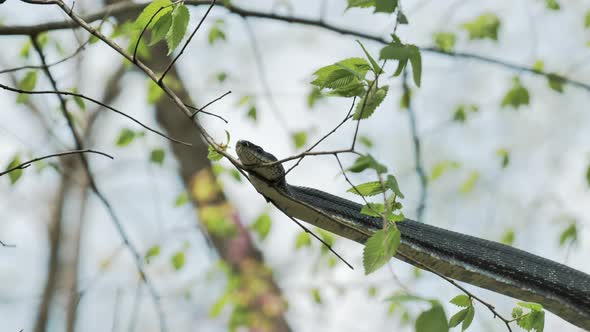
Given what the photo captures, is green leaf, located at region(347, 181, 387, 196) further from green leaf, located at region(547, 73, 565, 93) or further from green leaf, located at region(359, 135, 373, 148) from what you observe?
green leaf, located at region(359, 135, 373, 148)

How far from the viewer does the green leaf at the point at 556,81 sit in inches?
207

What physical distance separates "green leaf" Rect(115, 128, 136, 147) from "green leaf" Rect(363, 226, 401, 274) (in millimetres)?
3935

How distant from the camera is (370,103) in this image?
219 cm

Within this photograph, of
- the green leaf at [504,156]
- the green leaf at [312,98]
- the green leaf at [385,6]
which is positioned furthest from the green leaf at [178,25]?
the green leaf at [504,156]

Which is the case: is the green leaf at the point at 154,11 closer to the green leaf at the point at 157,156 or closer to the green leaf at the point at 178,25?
the green leaf at the point at 178,25

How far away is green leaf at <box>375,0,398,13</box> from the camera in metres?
2.18

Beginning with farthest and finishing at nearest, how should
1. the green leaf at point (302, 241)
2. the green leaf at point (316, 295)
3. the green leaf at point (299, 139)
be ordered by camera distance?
the green leaf at point (316, 295), the green leaf at point (302, 241), the green leaf at point (299, 139)

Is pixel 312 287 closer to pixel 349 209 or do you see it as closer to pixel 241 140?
pixel 349 209

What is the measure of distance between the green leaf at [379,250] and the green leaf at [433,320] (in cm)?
26

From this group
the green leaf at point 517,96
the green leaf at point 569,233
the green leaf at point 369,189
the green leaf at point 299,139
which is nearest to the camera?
the green leaf at point 369,189

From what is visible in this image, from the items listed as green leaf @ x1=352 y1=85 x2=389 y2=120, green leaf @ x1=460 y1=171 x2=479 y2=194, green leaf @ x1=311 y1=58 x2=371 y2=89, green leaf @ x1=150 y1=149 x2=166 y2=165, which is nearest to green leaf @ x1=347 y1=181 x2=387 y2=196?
green leaf @ x1=352 y1=85 x2=389 y2=120

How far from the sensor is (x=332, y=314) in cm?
844

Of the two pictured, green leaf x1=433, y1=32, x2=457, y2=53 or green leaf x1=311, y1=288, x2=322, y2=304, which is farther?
green leaf x1=311, y1=288, x2=322, y2=304

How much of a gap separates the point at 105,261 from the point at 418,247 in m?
2.78
